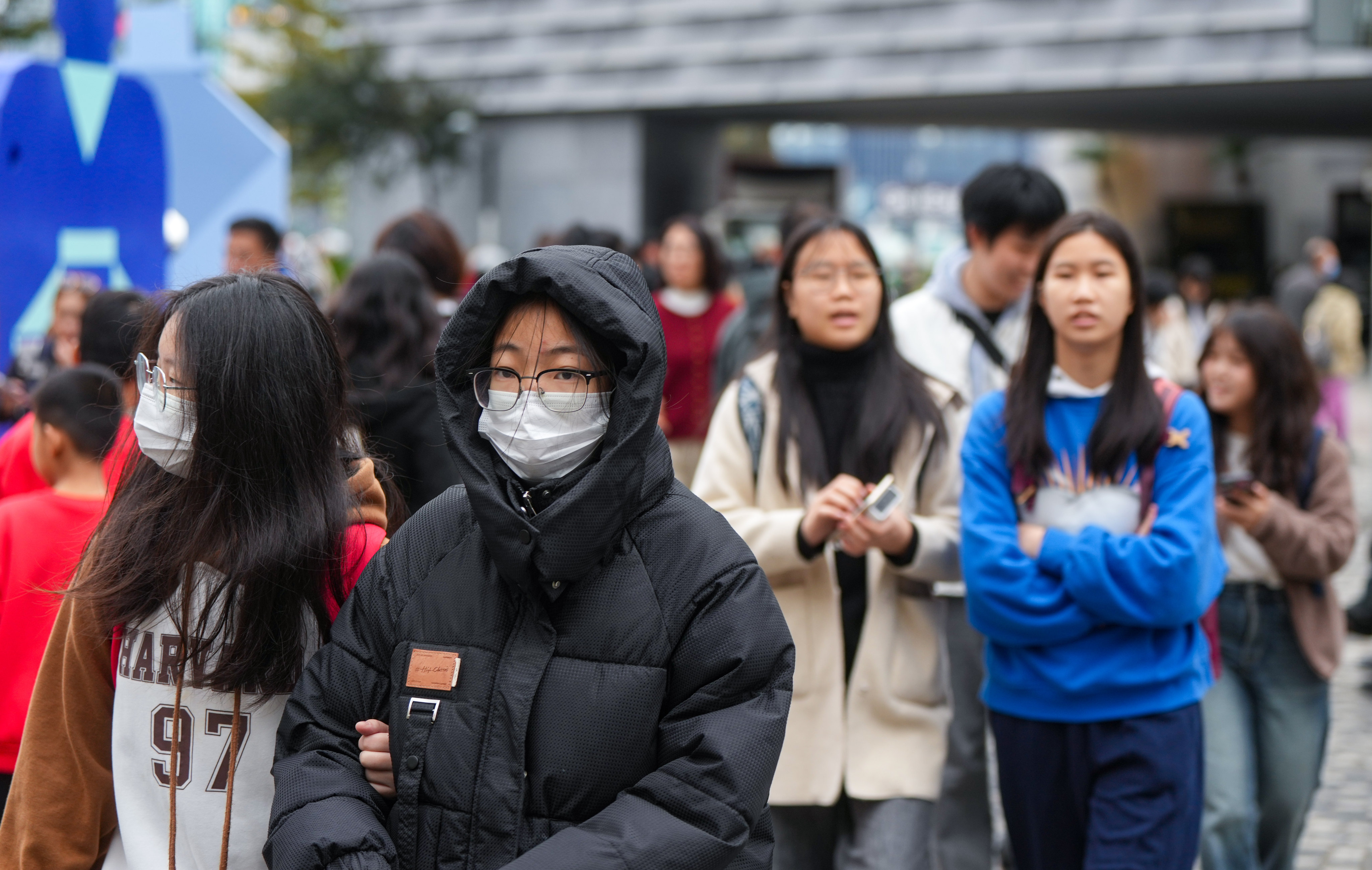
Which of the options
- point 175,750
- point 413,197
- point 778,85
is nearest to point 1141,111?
point 778,85

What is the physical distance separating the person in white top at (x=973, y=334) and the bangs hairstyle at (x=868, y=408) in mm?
360

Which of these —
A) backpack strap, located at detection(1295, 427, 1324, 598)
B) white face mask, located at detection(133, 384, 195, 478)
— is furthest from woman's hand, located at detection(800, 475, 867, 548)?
backpack strap, located at detection(1295, 427, 1324, 598)

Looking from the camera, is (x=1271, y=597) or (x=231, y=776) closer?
(x=231, y=776)

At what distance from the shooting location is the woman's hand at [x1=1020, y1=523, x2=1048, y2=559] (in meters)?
3.31

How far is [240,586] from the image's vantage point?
227 cm

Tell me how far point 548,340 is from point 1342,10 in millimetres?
5049

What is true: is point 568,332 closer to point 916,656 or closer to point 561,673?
point 561,673

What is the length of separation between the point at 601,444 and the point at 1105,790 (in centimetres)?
175

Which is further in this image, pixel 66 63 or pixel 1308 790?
pixel 66 63

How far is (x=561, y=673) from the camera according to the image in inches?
80.2

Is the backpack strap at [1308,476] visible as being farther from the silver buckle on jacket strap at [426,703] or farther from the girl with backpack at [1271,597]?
the silver buckle on jacket strap at [426,703]

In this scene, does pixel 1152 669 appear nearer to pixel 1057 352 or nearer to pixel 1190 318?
pixel 1057 352

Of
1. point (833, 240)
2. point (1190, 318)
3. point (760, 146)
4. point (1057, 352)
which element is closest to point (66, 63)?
point (833, 240)

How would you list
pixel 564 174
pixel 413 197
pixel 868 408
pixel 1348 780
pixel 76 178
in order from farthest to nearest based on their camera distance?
pixel 413 197, pixel 564 174, pixel 76 178, pixel 1348 780, pixel 868 408
